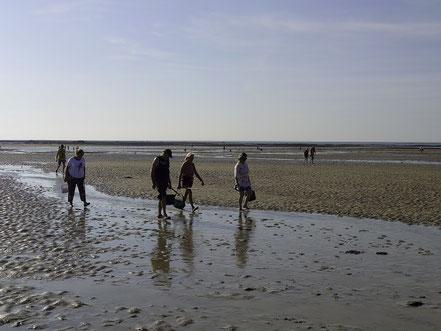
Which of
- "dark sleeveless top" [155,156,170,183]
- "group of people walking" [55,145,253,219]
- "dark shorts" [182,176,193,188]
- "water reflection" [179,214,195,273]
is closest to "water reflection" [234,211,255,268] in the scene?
"water reflection" [179,214,195,273]

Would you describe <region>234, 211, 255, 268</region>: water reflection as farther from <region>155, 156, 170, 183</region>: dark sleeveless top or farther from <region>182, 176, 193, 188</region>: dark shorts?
<region>155, 156, 170, 183</region>: dark sleeveless top

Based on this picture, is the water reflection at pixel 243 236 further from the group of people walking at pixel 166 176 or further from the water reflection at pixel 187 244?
the group of people walking at pixel 166 176

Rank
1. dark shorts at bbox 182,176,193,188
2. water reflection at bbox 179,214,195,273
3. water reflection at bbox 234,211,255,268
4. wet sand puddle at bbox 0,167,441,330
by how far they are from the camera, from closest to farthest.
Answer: wet sand puddle at bbox 0,167,441,330
water reflection at bbox 179,214,195,273
water reflection at bbox 234,211,255,268
dark shorts at bbox 182,176,193,188

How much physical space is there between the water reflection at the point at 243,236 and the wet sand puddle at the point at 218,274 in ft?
0.08

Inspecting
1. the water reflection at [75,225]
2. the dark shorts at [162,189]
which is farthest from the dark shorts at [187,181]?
the water reflection at [75,225]

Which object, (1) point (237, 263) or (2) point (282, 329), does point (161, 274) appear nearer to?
(1) point (237, 263)

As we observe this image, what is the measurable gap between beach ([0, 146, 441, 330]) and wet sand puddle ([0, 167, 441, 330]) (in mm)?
21

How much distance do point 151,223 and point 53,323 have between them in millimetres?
6976

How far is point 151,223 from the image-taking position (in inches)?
489

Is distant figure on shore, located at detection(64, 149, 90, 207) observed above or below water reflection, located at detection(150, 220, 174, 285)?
above

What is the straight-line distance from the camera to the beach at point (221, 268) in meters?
5.73

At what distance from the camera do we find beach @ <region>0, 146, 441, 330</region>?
18.8 feet

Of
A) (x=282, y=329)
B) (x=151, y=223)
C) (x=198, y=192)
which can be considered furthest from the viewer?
(x=198, y=192)

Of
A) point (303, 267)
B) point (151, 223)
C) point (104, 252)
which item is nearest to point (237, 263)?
point (303, 267)
